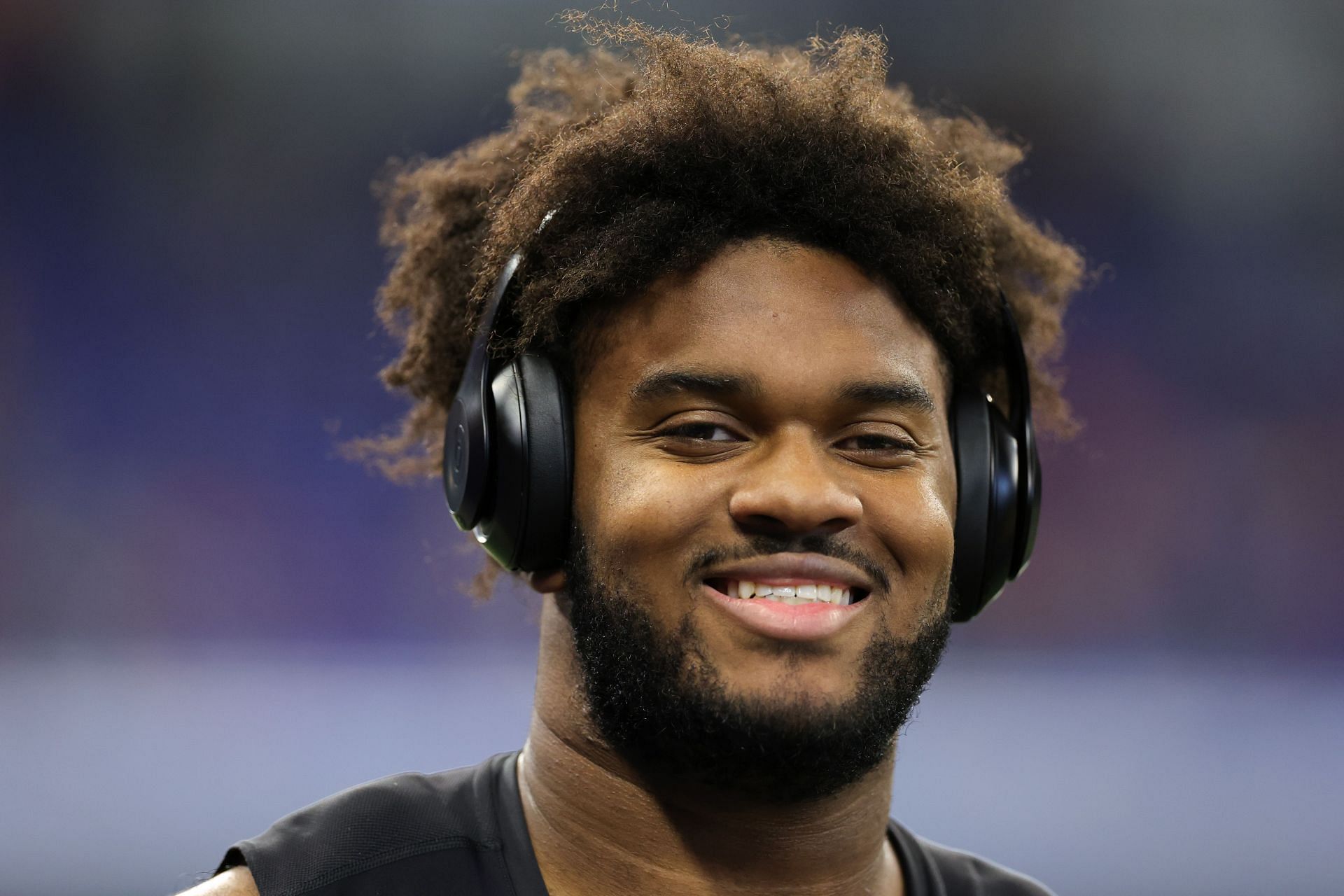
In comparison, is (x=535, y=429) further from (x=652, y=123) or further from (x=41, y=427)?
(x=41, y=427)

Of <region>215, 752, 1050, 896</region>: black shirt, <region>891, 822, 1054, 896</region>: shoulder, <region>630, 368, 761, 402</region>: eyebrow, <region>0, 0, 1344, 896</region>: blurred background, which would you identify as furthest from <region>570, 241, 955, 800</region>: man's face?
<region>0, 0, 1344, 896</region>: blurred background

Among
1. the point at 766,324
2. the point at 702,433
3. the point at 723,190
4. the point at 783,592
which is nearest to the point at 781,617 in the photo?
the point at 783,592

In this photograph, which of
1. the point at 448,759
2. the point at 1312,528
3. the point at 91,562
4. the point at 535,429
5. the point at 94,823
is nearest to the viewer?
the point at 535,429

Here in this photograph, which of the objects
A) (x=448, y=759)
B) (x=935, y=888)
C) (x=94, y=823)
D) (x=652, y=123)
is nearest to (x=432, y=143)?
(x=448, y=759)

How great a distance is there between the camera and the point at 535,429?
1644 mm

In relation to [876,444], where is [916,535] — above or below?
below

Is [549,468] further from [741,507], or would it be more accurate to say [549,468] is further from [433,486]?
[433,486]

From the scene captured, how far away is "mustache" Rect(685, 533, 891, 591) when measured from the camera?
1.54 metres

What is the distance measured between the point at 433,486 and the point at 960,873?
8.48 feet

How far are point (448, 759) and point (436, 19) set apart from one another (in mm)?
2440

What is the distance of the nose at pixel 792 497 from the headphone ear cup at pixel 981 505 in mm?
225

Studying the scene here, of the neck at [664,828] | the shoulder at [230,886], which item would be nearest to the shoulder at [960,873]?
the neck at [664,828]

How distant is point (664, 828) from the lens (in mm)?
1631

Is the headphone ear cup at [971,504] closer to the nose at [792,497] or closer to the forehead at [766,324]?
the forehead at [766,324]
